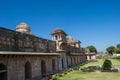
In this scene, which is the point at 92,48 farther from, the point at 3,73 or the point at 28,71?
the point at 3,73

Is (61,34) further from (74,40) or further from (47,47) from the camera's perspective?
(74,40)

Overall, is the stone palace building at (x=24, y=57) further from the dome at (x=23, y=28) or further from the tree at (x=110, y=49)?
the tree at (x=110, y=49)

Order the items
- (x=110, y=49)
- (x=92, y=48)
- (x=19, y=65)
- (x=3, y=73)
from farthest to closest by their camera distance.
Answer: (x=110, y=49), (x=92, y=48), (x=19, y=65), (x=3, y=73)

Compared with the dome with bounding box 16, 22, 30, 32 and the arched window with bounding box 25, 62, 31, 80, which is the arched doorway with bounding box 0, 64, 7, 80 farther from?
the dome with bounding box 16, 22, 30, 32

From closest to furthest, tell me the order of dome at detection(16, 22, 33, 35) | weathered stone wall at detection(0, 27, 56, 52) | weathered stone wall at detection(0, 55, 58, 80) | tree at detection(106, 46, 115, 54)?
1. weathered stone wall at detection(0, 55, 58, 80)
2. weathered stone wall at detection(0, 27, 56, 52)
3. dome at detection(16, 22, 33, 35)
4. tree at detection(106, 46, 115, 54)

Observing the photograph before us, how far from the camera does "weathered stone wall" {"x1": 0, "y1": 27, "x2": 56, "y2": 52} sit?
1598cm

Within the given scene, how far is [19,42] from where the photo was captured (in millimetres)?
18344

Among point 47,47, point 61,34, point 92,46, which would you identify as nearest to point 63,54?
point 61,34

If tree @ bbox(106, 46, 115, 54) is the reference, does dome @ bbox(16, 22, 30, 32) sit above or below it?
above

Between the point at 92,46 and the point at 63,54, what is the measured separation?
77.4m

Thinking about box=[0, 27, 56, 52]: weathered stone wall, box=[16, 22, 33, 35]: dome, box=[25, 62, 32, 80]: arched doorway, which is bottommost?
box=[25, 62, 32, 80]: arched doorway

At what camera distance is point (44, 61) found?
23859 mm

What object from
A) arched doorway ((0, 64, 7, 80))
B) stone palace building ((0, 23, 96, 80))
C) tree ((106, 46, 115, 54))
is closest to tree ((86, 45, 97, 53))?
tree ((106, 46, 115, 54))

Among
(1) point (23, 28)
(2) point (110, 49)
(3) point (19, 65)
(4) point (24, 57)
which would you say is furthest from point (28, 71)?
(2) point (110, 49)
